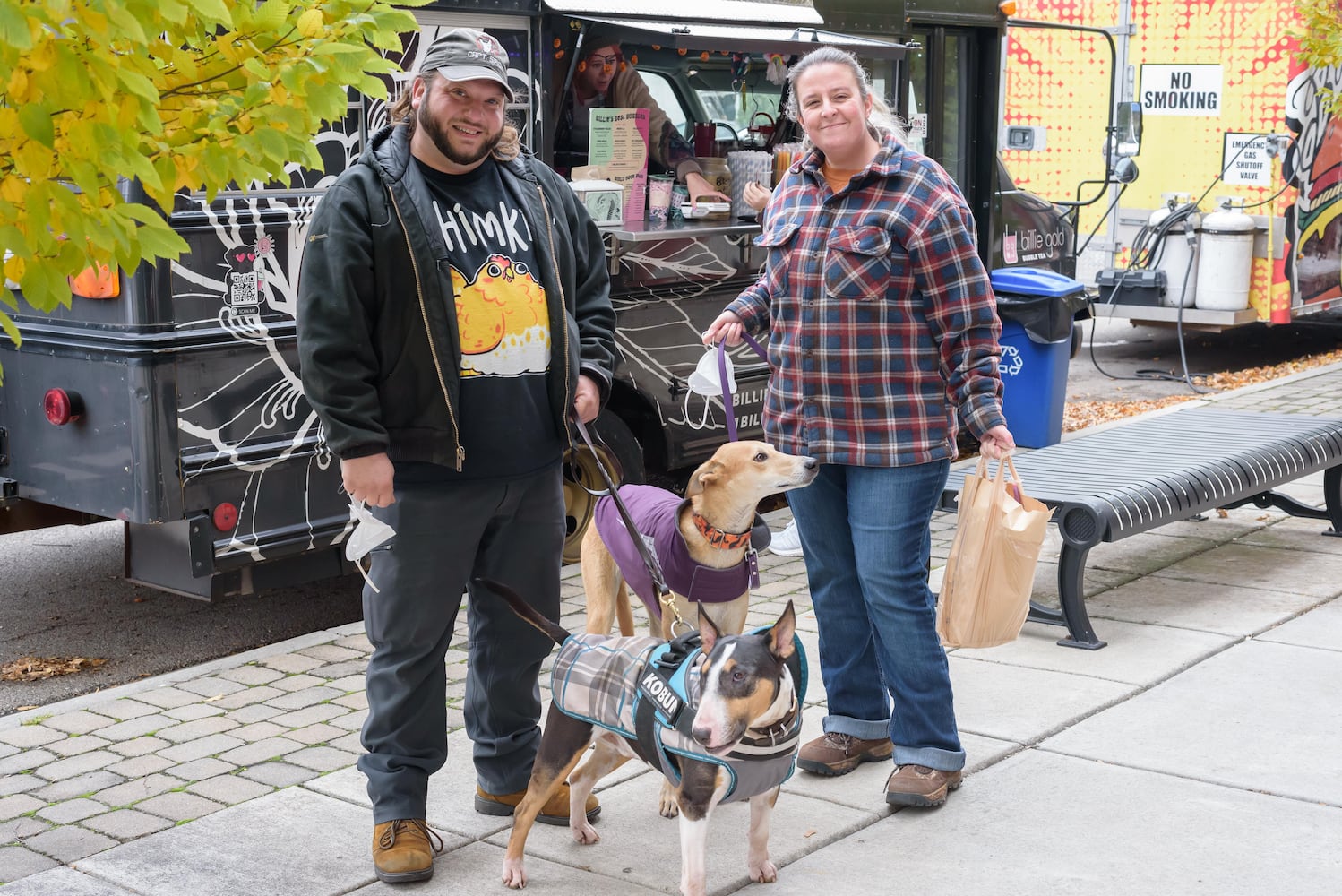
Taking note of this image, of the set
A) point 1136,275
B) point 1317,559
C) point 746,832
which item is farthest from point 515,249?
point 1136,275

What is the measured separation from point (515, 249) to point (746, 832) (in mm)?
1611

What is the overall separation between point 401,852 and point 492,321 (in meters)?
1.29

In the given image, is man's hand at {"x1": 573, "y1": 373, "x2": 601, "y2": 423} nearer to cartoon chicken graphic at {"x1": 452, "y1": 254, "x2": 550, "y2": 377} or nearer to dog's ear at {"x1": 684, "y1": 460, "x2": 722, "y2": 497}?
cartoon chicken graphic at {"x1": 452, "y1": 254, "x2": 550, "y2": 377}

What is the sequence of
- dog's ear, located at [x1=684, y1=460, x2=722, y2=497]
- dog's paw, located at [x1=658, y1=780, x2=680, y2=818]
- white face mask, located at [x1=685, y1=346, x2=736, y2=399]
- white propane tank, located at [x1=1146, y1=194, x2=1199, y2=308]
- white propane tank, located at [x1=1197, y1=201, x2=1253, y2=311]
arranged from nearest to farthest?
dog's paw, located at [x1=658, y1=780, x2=680, y2=818] < dog's ear, located at [x1=684, y1=460, x2=722, y2=497] < white face mask, located at [x1=685, y1=346, x2=736, y2=399] < white propane tank, located at [x1=1197, y1=201, x2=1253, y2=311] < white propane tank, located at [x1=1146, y1=194, x2=1199, y2=308]

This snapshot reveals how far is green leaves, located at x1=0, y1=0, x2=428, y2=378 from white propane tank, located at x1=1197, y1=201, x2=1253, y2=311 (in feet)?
36.6

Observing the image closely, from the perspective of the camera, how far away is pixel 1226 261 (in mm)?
12828

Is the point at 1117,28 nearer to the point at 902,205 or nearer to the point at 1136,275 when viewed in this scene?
the point at 1136,275

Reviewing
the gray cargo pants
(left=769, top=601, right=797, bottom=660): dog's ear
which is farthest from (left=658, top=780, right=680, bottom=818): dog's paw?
(left=769, top=601, right=797, bottom=660): dog's ear

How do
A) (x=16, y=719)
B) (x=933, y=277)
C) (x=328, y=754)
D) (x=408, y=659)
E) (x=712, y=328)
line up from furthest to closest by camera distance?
(x=16, y=719), (x=328, y=754), (x=712, y=328), (x=933, y=277), (x=408, y=659)

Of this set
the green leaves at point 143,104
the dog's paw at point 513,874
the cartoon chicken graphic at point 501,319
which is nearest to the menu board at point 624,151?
the cartoon chicken graphic at point 501,319

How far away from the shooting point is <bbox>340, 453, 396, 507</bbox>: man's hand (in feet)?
11.2

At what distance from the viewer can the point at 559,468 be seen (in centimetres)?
394

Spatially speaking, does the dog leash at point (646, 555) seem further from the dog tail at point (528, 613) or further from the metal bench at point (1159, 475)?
the metal bench at point (1159, 475)

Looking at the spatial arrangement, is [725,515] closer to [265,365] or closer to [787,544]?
[265,365]
